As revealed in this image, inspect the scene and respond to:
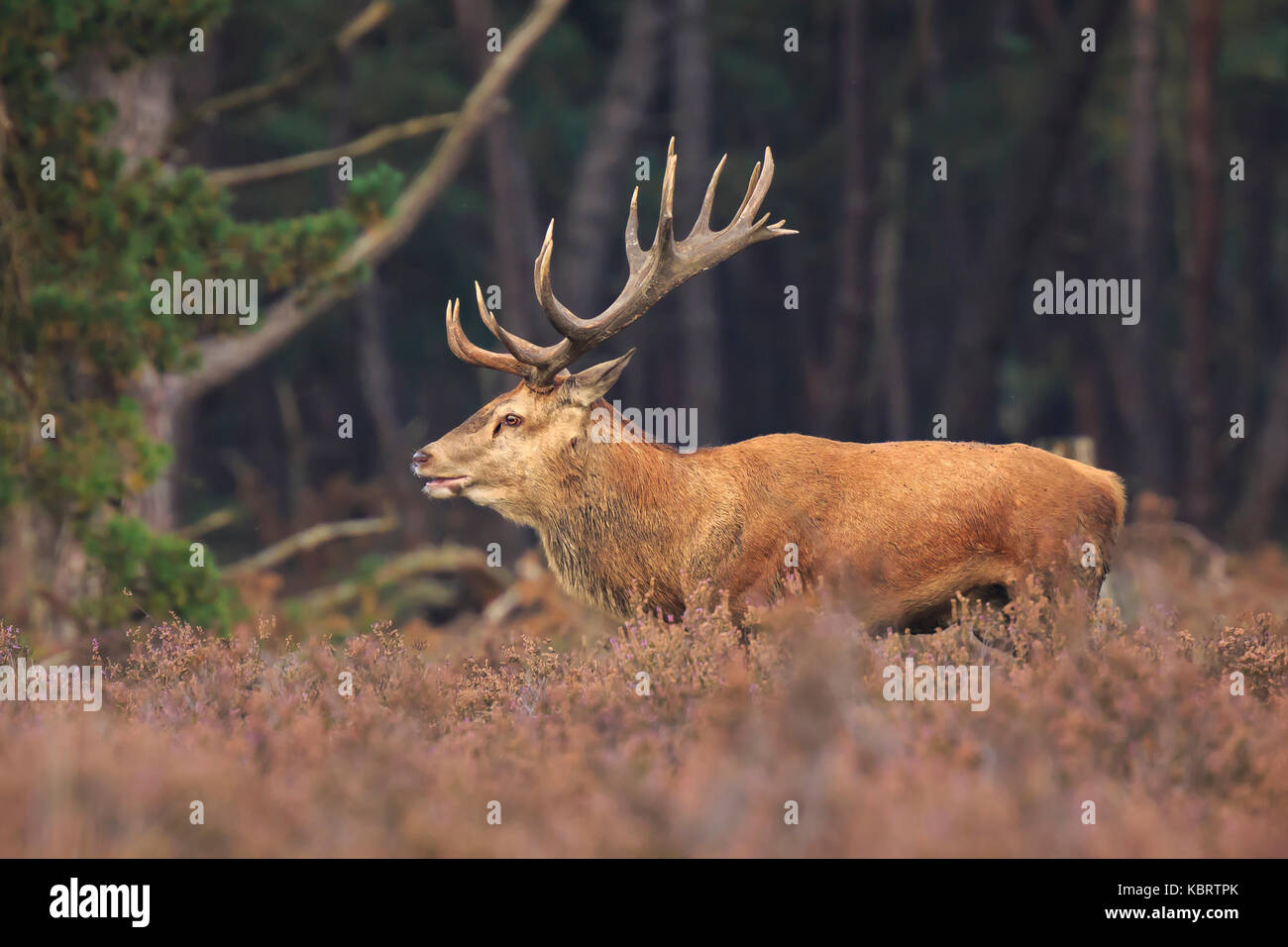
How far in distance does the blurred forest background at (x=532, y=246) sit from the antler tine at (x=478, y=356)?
2151 millimetres

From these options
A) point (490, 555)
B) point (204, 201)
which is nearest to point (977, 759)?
point (204, 201)

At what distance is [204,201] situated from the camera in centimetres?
898

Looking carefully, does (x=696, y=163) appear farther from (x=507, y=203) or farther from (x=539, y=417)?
(x=539, y=417)

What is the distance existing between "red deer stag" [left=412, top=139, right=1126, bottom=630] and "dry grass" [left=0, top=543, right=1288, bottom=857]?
0.91 feet

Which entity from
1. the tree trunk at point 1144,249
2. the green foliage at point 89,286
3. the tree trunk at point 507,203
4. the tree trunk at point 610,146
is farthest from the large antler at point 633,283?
the tree trunk at point 1144,249

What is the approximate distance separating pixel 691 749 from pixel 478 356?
2950 mm

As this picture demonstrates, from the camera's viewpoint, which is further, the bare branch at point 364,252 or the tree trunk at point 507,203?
the tree trunk at point 507,203

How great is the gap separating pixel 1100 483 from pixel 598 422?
2.39 m

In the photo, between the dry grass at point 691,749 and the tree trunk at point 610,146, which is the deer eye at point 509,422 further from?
the tree trunk at point 610,146

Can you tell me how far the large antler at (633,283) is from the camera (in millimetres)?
6957

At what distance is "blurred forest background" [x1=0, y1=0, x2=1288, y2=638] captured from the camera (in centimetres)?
859

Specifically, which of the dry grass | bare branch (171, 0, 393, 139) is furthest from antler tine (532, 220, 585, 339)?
bare branch (171, 0, 393, 139)
